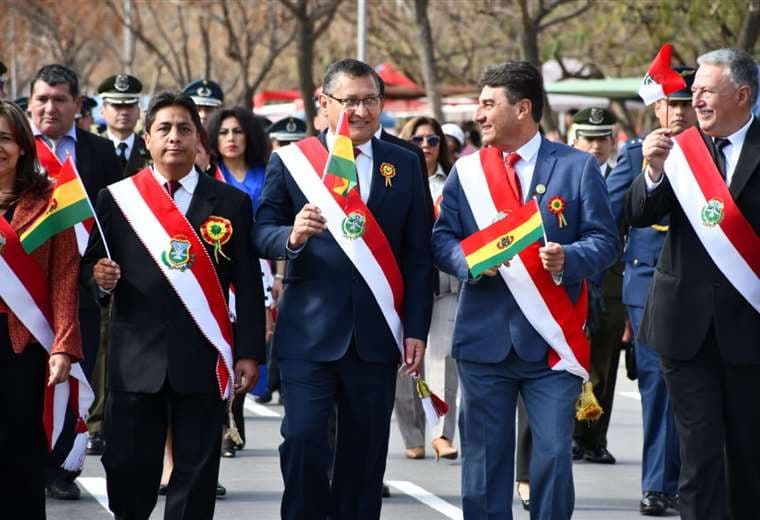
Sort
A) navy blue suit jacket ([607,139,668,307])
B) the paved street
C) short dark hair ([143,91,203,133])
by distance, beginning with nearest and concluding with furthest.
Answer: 1. short dark hair ([143,91,203,133])
2. the paved street
3. navy blue suit jacket ([607,139,668,307])

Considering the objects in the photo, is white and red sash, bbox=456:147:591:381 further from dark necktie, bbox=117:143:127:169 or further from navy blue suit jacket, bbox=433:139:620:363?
dark necktie, bbox=117:143:127:169

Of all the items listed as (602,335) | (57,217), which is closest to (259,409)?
(602,335)

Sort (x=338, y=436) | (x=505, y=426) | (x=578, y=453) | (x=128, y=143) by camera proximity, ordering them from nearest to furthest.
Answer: (x=505, y=426), (x=338, y=436), (x=578, y=453), (x=128, y=143)

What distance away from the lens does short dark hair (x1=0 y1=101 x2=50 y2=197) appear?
22.7 ft

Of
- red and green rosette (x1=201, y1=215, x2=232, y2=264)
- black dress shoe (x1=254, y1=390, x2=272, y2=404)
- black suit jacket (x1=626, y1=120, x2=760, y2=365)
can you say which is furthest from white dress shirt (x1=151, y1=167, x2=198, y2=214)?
black dress shoe (x1=254, y1=390, x2=272, y2=404)

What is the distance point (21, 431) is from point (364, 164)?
6.17ft

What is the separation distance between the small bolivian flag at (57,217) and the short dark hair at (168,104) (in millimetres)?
557

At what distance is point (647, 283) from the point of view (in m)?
9.55

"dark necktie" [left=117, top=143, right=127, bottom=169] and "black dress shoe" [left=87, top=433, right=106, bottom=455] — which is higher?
"dark necktie" [left=117, top=143, right=127, bottom=169]

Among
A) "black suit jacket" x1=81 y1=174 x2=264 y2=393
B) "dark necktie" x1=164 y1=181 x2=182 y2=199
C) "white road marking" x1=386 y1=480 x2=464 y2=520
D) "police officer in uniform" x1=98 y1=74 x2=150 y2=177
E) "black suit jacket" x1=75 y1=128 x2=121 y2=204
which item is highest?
"police officer in uniform" x1=98 y1=74 x2=150 y2=177

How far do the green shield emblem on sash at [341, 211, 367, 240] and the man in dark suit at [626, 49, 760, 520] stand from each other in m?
1.16

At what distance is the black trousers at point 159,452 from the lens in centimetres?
710

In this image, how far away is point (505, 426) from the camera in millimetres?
7219

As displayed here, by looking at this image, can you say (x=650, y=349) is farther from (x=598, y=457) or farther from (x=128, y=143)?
(x=128, y=143)
